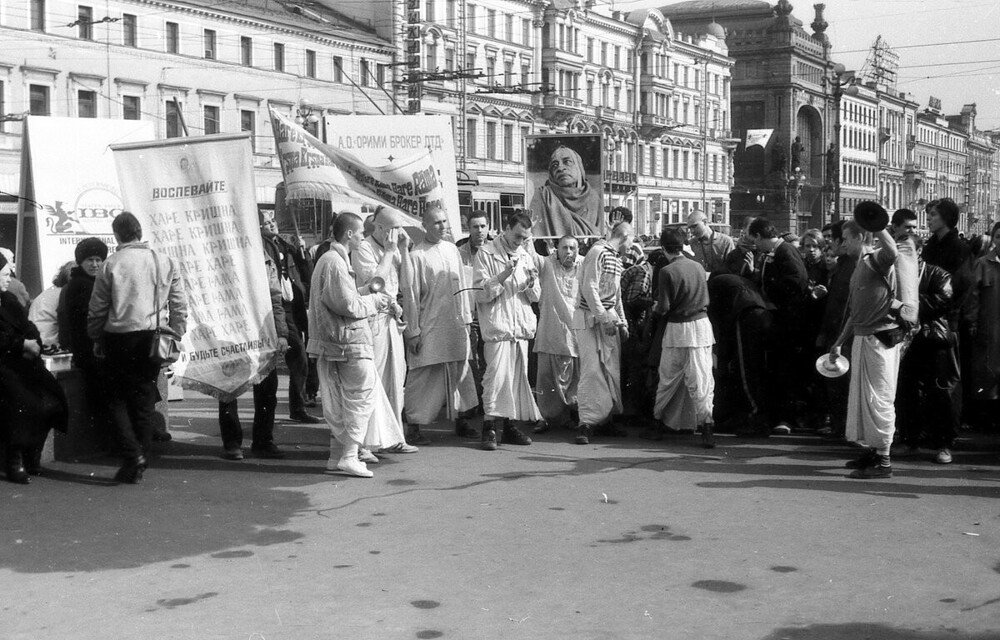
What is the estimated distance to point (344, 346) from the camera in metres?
8.41

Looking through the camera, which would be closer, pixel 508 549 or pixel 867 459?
pixel 508 549

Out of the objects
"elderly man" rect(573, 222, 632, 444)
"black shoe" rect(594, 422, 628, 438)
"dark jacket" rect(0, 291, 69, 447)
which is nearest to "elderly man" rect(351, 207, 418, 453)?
"elderly man" rect(573, 222, 632, 444)

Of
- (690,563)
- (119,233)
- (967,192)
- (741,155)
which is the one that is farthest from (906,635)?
(967,192)

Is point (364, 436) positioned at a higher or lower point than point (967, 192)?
lower

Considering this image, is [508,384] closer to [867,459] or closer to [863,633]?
[867,459]

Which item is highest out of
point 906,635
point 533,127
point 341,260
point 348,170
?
point 533,127

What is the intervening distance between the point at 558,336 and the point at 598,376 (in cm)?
62

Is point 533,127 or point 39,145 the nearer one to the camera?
point 39,145

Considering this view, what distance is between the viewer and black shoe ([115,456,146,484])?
8.06 metres

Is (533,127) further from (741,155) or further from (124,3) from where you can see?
(741,155)

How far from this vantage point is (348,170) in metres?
10.1

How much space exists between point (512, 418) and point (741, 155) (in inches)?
4098

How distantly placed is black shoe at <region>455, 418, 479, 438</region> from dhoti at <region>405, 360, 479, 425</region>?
320mm

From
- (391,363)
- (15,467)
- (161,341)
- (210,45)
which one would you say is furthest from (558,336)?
(210,45)
